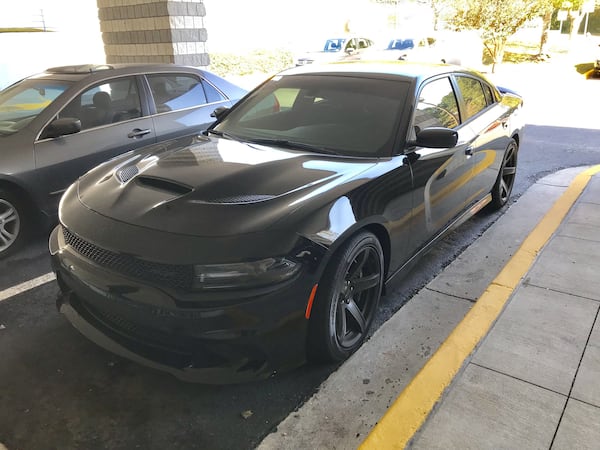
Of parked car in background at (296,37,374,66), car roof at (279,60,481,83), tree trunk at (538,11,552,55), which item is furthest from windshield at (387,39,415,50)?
car roof at (279,60,481,83)

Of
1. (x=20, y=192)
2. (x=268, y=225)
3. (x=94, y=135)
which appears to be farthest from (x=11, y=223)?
(x=268, y=225)

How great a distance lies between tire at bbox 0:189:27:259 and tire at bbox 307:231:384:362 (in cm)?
299

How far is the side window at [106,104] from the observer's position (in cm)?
466

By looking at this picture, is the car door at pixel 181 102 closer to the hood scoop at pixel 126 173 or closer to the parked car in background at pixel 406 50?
the hood scoop at pixel 126 173

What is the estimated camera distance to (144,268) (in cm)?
238

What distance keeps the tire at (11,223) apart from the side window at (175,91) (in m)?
1.67

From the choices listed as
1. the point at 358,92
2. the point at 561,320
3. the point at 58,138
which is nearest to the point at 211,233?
the point at 358,92

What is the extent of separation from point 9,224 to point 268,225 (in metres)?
2.95

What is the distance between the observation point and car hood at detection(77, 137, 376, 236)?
98.8 inches

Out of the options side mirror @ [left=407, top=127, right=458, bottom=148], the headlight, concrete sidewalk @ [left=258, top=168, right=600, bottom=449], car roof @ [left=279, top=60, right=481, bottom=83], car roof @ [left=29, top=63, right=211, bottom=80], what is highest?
car roof @ [left=279, top=60, right=481, bottom=83]

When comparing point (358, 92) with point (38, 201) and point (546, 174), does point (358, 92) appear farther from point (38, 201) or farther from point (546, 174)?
point (546, 174)

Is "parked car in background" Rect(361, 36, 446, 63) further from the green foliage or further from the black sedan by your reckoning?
the black sedan

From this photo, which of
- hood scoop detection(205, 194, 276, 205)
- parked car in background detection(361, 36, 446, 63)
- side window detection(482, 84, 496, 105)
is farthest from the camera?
parked car in background detection(361, 36, 446, 63)

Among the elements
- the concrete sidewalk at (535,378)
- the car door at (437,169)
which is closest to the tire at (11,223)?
the car door at (437,169)
